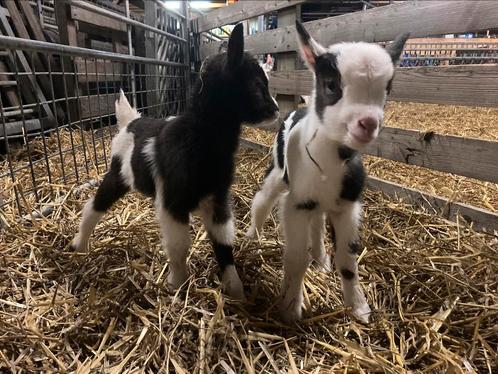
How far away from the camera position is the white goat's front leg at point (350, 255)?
2.05 metres

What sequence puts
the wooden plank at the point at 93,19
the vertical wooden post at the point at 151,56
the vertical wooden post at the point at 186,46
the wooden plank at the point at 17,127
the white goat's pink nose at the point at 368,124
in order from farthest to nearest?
the vertical wooden post at the point at 186,46
the vertical wooden post at the point at 151,56
the wooden plank at the point at 93,19
the wooden plank at the point at 17,127
the white goat's pink nose at the point at 368,124

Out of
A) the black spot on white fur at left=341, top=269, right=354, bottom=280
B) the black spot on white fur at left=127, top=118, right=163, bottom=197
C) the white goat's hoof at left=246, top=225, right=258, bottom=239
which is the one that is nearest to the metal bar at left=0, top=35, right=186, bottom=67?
the black spot on white fur at left=127, top=118, right=163, bottom=197

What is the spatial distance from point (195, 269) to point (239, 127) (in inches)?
36.6

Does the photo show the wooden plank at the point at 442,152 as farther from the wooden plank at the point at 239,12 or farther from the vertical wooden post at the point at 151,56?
the vertical wooden post at the point at 151,56

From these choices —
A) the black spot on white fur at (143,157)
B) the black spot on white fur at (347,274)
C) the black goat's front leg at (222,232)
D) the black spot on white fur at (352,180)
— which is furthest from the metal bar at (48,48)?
the black spot on white fur at (347,274)

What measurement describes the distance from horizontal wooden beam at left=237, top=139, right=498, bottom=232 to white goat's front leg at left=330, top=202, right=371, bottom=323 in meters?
1.35

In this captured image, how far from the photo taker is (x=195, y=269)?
8.25 ft

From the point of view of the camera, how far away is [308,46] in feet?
6.20

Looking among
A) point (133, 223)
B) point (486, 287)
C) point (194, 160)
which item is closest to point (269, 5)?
point (133, 223)

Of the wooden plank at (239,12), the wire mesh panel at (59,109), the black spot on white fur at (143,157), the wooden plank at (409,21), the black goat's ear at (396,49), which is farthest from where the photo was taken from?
the wooden plank at (239,12)

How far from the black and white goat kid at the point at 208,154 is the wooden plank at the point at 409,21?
1624mm

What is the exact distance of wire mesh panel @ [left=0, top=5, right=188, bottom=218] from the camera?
3.24 meters

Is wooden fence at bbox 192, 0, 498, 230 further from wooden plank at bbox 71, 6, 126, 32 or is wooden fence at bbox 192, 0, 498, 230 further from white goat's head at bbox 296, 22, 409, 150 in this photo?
wooden plank at bbox 71, 6, 126, 32

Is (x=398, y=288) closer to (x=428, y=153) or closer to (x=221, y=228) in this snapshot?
(x=221, y=228)
